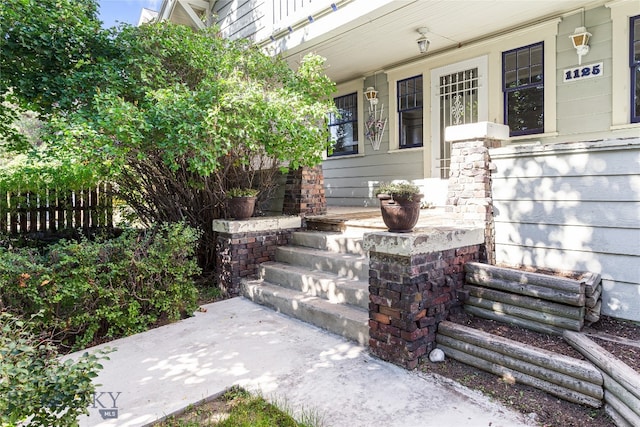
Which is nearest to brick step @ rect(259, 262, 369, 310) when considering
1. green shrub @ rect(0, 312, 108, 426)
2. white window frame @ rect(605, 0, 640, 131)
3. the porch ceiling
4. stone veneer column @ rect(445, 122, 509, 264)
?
stone veneer column @ rect(445, 122, 509, 264)

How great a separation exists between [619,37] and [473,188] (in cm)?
309

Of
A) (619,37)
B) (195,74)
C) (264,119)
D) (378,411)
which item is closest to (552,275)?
(378,411)

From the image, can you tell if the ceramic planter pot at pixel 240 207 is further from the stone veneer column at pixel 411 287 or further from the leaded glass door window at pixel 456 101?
the leaded glass door window at pixel 456 101

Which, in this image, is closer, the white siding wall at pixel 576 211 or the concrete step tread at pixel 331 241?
the white siding wall at pixel 576 211

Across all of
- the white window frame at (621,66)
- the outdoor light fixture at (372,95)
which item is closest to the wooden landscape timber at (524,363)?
the white window frame at (621,66)

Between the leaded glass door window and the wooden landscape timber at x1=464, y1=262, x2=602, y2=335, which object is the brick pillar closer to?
the leaded glass door window

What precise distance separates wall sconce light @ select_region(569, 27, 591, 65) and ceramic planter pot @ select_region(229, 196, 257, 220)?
4.58 metres

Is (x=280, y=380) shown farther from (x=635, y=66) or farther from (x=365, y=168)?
(x=365, y=168)

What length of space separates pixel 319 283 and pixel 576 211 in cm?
242

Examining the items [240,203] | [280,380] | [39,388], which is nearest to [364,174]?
[240,203]

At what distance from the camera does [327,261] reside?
4355mm

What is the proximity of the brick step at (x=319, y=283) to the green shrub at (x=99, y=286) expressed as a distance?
0.98 m

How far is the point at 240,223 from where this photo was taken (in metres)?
4.79

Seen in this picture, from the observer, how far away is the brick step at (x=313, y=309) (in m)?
3.35
